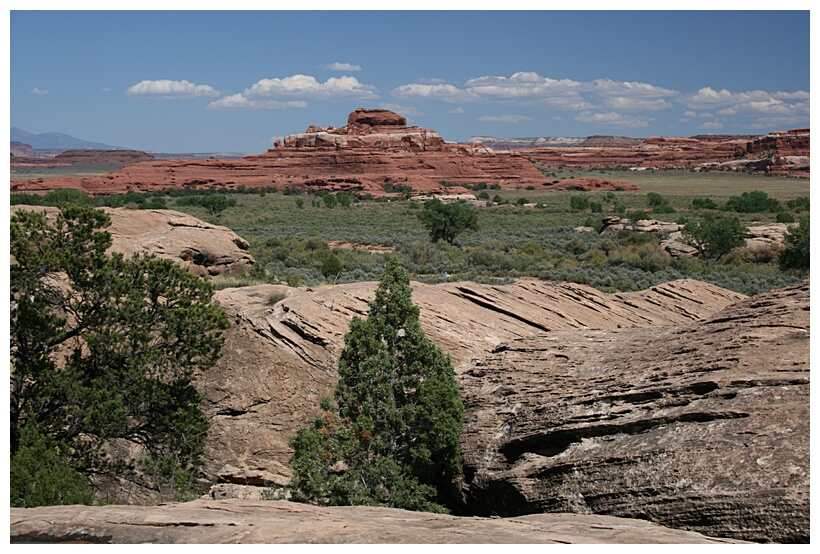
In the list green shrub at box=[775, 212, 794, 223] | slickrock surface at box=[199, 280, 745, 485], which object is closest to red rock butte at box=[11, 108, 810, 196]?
green shrub at box=[775, 212, 794, 223]

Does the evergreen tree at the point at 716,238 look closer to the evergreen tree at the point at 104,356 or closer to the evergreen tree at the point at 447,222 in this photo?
the evergreen tree at the point at 447,222

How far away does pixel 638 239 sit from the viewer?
130 ft

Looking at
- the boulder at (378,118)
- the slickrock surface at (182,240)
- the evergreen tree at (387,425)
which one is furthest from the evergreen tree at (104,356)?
the boulder at (378,118)

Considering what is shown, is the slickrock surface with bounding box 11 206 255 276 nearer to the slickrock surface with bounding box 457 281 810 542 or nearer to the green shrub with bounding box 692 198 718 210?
the slickrock surface with bounding box 457 281 810 542

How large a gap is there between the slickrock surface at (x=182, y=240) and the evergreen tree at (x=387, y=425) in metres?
10.6

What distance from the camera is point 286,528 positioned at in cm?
572

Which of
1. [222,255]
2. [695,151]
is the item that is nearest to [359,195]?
[222,255]

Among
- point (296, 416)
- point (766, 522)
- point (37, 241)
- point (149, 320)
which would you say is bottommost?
point (296, 416)

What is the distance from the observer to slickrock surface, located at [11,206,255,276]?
20.2 meters

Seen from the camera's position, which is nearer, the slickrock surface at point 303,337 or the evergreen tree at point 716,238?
the slickrock surface at point 303,337

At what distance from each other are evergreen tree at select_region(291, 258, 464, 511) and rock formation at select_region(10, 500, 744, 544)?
245 centimetres

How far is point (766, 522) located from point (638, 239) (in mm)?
34715

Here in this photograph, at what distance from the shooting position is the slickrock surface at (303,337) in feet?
38.5

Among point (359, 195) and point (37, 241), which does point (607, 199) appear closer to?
point (359, 195)
